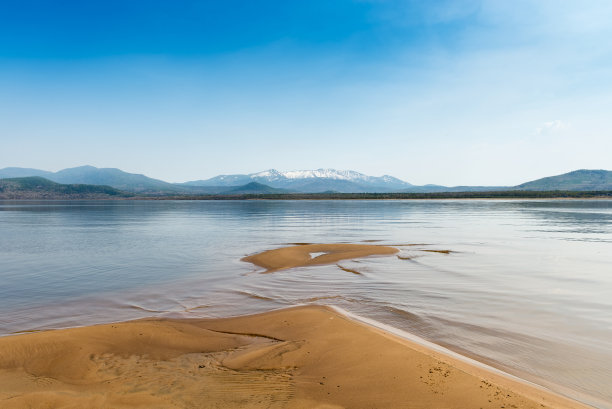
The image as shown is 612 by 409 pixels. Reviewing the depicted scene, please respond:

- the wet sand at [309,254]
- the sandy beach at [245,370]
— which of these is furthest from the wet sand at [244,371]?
the wet sand at [309,254]

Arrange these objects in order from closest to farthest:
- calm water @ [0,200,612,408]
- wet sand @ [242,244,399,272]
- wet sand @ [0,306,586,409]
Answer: wet sand @ [0,306,586,409], calm water @ [0,200,612,408], wet sand @ [242,244,399,272]

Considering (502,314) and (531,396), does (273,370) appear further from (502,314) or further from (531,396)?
(502,314)

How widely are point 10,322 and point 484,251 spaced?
90.4ft

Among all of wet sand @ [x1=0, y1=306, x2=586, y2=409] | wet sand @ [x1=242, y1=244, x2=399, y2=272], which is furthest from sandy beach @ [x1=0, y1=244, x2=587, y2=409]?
wet sand @ [x1=242, y1=244, x2=399, y2=272]

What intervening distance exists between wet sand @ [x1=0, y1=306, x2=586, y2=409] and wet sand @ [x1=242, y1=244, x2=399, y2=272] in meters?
11.1

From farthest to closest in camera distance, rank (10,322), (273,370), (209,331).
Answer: (10,322) → (209,331) → (273,370)

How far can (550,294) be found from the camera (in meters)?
14.5

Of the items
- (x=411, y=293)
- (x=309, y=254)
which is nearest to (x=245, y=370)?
(x=411, y=293)

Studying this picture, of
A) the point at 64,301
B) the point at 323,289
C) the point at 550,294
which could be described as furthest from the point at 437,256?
the point at 64,301

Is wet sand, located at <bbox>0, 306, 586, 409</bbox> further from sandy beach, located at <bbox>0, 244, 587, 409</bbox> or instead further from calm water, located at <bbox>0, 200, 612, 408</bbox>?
calm water, located at <bbox>0, 200, 612, 408</bbox>

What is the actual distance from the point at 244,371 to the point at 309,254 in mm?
18322

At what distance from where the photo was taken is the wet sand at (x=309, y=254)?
22453 millimetres

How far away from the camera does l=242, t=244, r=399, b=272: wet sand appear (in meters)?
22.5

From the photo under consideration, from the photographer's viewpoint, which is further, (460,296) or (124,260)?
(124,260)
